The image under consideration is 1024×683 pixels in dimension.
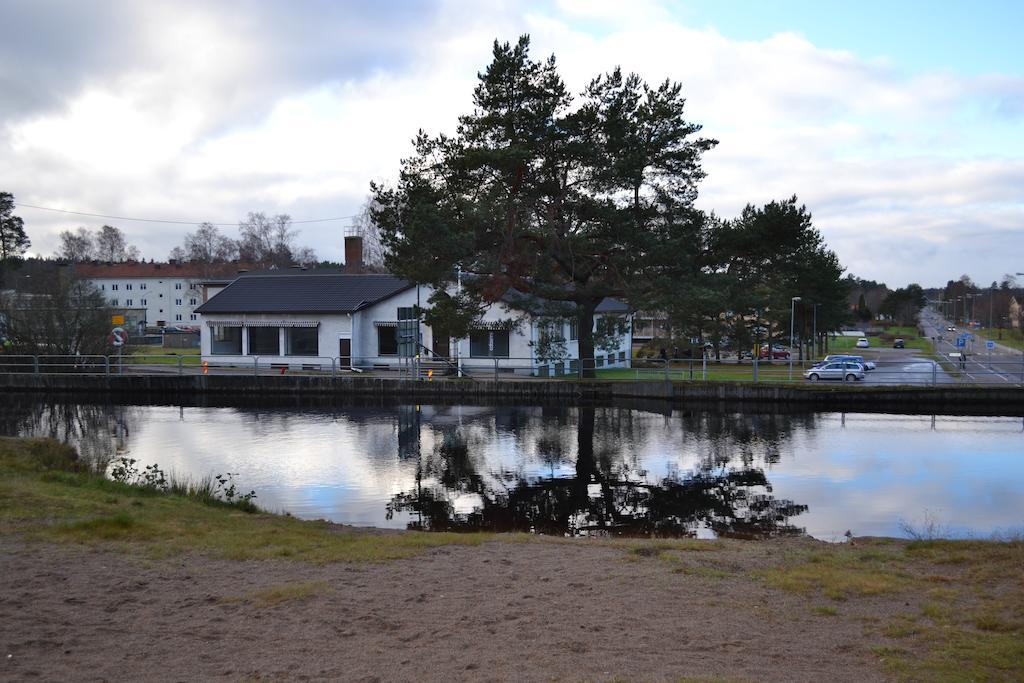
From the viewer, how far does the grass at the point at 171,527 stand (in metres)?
10.2

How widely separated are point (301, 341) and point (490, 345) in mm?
10860

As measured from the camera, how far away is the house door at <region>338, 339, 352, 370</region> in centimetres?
4381

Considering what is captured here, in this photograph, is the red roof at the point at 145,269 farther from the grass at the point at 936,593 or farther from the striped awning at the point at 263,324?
the grass at the point at 936,593

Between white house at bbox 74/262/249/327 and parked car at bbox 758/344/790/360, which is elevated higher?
white house at bbox 74/262/249/327

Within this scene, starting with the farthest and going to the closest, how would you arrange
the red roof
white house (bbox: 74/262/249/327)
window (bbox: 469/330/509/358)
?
white house (bbox: 74/262/249/327)
the red roof
window (bbox: 469/330/509/358)

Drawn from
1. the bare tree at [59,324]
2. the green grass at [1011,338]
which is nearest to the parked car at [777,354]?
the green grass at [1011,338]

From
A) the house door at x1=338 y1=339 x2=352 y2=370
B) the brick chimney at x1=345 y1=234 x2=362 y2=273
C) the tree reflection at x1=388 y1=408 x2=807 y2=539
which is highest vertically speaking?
the brick chimney at x1=345 y1=234 x2=362 y2=273

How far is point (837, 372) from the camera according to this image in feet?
130

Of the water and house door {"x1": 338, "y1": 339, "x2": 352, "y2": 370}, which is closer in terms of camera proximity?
the water

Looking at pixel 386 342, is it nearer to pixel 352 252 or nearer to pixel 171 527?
pixel 352 252

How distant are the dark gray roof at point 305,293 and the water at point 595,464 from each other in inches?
481

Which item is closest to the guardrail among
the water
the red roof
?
the water

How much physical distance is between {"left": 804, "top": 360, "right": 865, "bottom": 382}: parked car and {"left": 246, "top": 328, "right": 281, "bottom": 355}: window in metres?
27.5

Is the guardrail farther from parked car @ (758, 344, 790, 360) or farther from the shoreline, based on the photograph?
the shoreline
